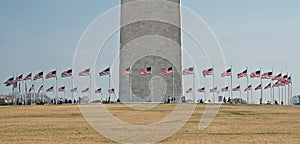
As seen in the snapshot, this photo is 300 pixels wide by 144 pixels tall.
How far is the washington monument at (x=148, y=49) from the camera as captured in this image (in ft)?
290

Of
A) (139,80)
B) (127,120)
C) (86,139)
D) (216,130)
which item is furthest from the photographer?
(139,80)

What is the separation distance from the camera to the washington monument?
8831cm

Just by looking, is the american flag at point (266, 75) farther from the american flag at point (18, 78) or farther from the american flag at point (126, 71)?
the american flag at point (18, 78)

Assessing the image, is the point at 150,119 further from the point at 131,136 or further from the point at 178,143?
the point at 178,143

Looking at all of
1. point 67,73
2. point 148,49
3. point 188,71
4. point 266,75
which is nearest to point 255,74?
point 266,75

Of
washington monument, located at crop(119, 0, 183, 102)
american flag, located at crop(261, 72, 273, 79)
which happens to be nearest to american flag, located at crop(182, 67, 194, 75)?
washington monument, located at crop(119, 0, 183, 102)

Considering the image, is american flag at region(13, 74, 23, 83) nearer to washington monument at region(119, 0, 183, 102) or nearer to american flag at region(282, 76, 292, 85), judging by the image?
washington monument at region(119, 0, 183, 102)

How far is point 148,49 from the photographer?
293 ft

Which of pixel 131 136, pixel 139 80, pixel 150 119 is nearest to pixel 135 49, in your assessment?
pixel 139 80

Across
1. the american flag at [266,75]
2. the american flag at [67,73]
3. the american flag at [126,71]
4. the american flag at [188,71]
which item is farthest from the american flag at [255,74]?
the american flag at [67,73]

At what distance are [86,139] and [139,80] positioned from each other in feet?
190

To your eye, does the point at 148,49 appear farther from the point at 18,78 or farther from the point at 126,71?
the point at 18,78

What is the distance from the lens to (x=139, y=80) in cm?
8888

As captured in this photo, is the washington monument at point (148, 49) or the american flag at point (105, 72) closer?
the american flag at point (105, 72)
